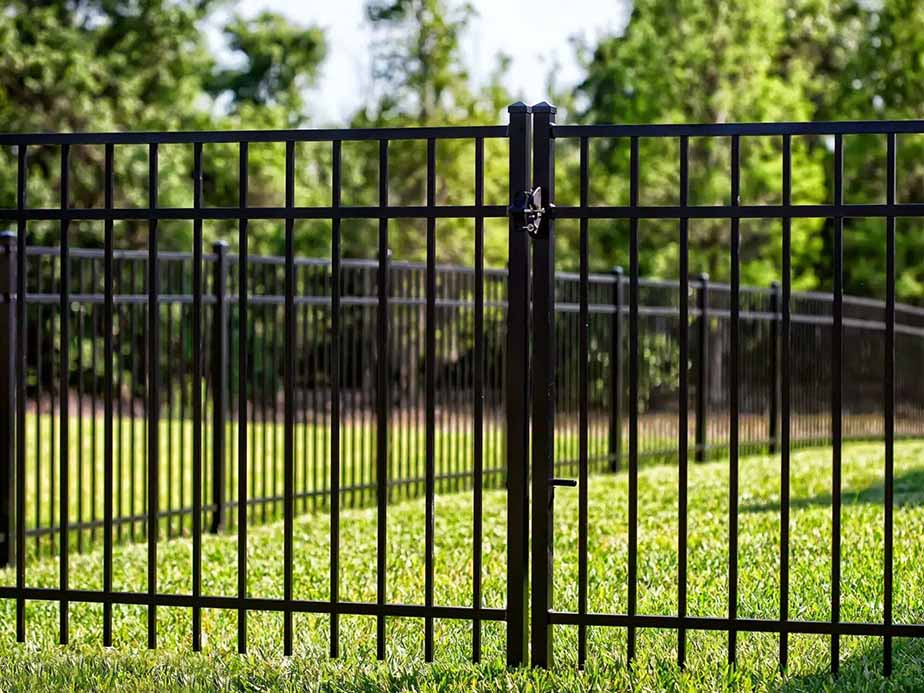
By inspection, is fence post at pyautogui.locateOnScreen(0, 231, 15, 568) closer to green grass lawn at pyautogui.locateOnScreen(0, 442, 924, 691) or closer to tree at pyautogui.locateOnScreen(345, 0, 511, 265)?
green grass lawn at pyautogui.locateOnScreen(0, 442, 924, 691)

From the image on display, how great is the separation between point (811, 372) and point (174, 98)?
16340 mm

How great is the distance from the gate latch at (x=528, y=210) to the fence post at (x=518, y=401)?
0.09ft

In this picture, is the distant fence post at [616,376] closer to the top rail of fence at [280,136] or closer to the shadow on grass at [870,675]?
the shadow on grass at [870,675]

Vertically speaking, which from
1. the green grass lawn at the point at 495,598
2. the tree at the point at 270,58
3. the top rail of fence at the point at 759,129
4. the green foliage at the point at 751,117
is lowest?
the green grass lawn at the point at 495,598

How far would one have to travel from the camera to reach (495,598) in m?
6.53

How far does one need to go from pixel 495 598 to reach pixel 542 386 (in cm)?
198

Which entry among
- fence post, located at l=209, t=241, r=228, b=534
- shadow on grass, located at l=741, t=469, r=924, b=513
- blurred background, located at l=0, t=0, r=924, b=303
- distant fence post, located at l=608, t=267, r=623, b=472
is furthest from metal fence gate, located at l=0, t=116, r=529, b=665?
blurred background, located at l=0, t=0, r=924, b=303

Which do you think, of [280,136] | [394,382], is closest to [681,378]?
[280,136]

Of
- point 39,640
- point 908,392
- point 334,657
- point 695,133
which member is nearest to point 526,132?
point 695,133

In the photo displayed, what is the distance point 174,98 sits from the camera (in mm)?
27562

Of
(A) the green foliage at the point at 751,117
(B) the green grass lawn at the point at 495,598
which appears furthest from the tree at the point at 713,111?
(B) the green grass lawn at the point at 495,598

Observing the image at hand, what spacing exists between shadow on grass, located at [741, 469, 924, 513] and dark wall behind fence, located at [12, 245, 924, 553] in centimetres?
110

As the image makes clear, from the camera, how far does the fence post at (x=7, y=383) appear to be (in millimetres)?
8289

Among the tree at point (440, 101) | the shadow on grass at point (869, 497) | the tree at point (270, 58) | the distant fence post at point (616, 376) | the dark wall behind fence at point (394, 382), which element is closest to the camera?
the dark wall behind fence at point (394, 382)
